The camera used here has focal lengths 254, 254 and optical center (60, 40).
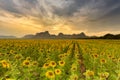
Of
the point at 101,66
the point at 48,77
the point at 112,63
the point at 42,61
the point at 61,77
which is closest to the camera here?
the point at 48,77

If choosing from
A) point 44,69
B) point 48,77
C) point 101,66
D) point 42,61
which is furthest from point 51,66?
point 42,61

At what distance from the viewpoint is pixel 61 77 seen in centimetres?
818

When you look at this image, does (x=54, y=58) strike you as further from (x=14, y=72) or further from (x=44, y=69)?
(x=14, y=72)

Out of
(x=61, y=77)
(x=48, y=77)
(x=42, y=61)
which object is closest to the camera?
(x=48, y=77)

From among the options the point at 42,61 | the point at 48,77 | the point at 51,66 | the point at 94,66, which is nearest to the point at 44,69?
the point at 51,66

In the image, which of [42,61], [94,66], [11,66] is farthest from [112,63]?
[11,66]

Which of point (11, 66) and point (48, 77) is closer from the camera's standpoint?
point (48, 77)

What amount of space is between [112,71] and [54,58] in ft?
13.1

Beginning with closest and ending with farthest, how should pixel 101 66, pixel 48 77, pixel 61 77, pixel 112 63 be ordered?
pixel 48 77 < pixel 61 77 < pixel 101 66 < pixel 112 63

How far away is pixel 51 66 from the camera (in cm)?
858

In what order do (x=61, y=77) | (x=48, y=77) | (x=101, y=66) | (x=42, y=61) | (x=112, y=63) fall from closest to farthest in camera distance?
(x=48, y=77)
(x=61, y=77)
(x=101, y=66)
(x=112, y=63)
(x=42, y=61)

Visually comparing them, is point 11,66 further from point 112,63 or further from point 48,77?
point 112,63

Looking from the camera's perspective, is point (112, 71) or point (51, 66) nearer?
A: point (51, 66)

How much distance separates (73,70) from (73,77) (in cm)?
102
